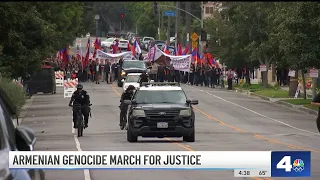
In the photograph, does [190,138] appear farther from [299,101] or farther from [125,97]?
[299,101]

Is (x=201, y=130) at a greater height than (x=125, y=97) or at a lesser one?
lesser

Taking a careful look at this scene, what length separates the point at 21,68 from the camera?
129ft

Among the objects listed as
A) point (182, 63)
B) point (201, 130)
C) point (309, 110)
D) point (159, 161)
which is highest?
point (159, 161)

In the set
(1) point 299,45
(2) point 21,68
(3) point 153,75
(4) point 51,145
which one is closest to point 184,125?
(4) point 51,145

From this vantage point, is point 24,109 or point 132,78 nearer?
point 24,109

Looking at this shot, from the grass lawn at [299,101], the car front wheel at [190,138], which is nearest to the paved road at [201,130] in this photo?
the car front wheel at [190,138]

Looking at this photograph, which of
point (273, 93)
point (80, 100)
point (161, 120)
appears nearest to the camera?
point (161, 120)

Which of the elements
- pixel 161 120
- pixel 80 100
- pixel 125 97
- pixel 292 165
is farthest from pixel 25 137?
pixel 125 97

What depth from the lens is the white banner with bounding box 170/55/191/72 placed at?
6694 centimetres

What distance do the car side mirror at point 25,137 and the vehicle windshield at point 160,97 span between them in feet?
63.7

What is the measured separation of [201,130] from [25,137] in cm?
2631

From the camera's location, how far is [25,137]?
6.62 m

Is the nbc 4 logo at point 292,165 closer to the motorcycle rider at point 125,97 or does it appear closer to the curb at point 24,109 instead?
the motorcycle rider at point 125,97

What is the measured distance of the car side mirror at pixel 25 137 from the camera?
6648 mm
